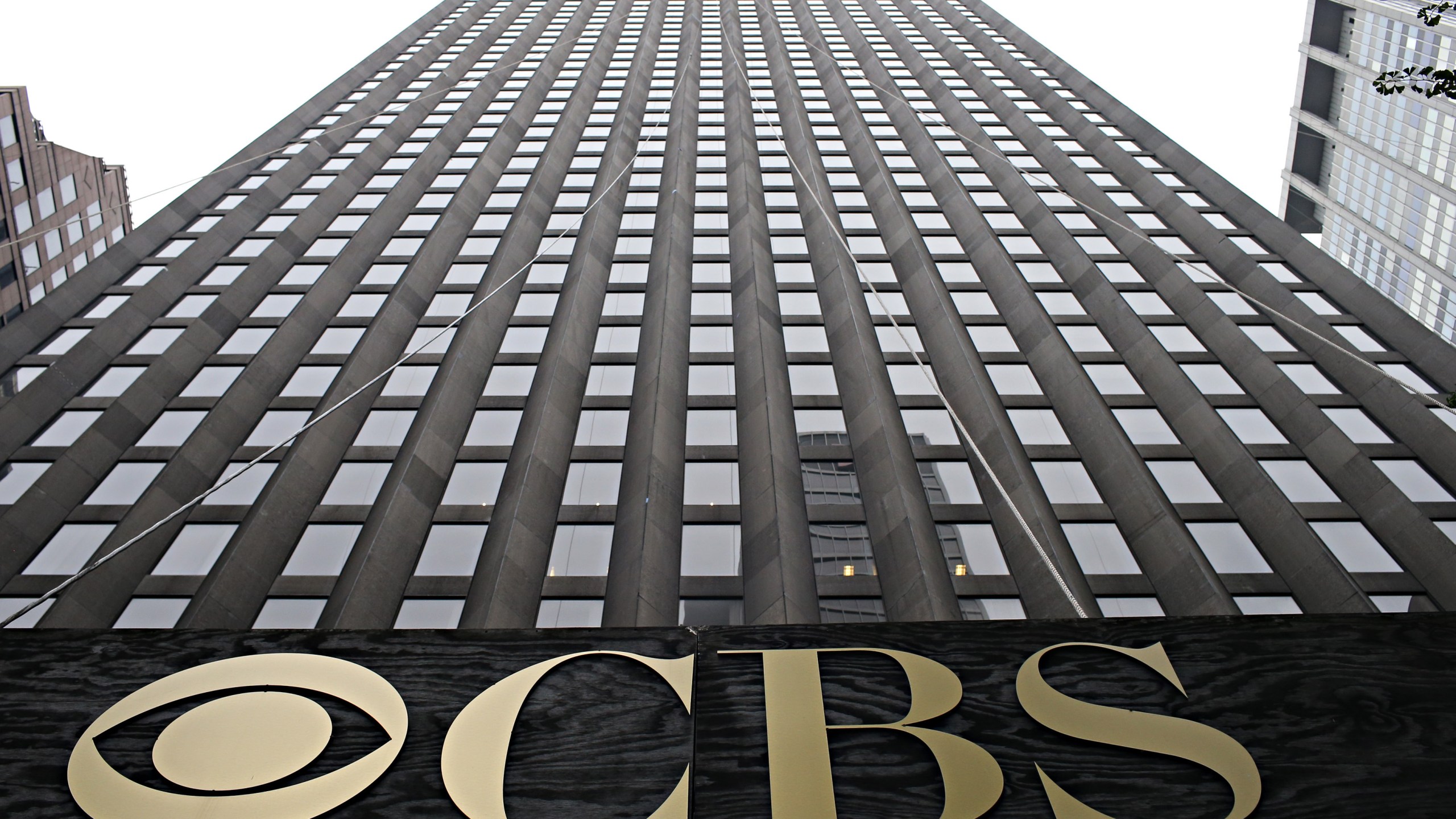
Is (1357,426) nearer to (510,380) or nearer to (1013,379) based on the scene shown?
(1013,379)

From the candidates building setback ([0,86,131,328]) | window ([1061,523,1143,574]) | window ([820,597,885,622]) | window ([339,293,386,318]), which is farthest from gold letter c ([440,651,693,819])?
building setback ([0,86,131,328])

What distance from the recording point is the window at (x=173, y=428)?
23.9 m

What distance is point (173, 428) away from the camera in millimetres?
24391

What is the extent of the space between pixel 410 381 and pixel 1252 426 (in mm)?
26197

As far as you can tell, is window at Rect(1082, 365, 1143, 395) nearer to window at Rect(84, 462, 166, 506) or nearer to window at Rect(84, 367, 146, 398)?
window at Rect(84, 462, 166, 506)

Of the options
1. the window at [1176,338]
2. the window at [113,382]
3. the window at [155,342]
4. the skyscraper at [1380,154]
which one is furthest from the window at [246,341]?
the skyscraper at [1380,154]

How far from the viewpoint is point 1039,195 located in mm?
37344

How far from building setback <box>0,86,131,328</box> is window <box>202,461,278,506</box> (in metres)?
28.1

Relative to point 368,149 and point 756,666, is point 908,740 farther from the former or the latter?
point 368,149

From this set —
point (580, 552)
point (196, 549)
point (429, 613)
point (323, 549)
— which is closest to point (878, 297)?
point (580, 552)

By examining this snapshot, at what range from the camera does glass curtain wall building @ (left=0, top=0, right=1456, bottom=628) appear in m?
19.8

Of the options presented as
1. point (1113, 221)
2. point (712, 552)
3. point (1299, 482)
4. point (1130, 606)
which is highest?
point (1113, 221)

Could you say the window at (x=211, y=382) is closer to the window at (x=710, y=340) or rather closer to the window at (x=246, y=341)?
the window at (x=246, y=341)

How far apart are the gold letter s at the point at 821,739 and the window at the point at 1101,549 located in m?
13.5
